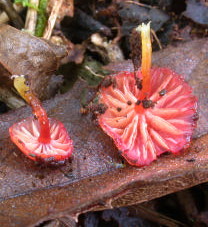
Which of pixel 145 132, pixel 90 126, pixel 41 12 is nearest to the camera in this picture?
pixel 145 132

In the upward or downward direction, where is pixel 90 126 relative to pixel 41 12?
downward

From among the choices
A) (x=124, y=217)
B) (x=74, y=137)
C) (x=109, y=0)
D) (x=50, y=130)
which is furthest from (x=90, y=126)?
(x=109, y=0)

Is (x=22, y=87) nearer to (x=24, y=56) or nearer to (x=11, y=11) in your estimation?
(x=24, y=56)

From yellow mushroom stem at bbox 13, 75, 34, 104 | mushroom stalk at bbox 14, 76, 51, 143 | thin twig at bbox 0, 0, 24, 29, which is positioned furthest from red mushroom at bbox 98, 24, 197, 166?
thin twig at bbox 0, 0, 24, 29

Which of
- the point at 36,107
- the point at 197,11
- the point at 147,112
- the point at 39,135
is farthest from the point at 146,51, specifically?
the point at 197,11

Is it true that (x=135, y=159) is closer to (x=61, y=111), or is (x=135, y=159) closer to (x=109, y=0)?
(x=61, y=111)

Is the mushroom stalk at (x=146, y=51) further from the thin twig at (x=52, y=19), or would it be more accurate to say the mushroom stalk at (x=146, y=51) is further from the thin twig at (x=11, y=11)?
the thin twig at (x=11, y=11)

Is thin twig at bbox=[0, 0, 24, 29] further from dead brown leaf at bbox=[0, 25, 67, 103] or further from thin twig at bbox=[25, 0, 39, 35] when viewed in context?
dead brown leaf at bbox=[0, 25, 67, 103]

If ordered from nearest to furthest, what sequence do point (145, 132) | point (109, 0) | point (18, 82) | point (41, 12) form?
point (18, 82) → point (145, 132) → point (41, 12) → point (109, 0)

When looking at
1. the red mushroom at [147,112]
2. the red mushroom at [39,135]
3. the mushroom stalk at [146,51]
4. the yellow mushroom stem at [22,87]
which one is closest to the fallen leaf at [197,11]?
the red mushroom at [147,112]
